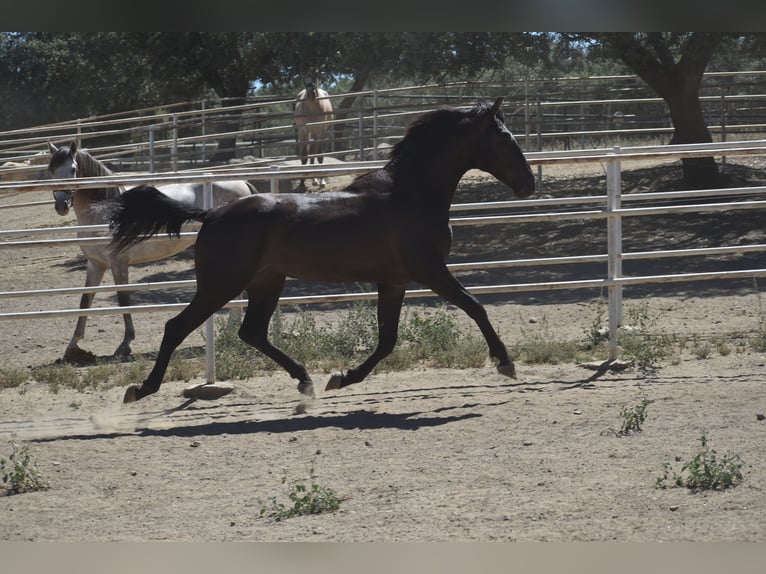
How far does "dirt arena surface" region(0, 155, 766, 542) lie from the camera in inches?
159

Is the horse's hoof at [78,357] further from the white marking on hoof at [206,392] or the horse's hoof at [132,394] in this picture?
the horse's hoof at [132,394]

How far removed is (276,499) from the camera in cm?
452

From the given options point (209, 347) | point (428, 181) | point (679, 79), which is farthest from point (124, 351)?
point (679, 79)

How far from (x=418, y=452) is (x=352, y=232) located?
1800mm

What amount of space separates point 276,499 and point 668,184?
11.9m

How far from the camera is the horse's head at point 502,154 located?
6625mm

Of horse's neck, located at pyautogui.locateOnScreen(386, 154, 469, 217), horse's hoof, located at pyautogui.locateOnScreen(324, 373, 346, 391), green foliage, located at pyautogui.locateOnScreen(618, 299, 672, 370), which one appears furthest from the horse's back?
green foliage, located at pyautogui.locateOnScreen(618, 299, 672, 370)

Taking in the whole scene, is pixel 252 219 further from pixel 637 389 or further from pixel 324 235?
pixel 637 389

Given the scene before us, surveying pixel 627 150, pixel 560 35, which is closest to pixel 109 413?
pixel 627 150

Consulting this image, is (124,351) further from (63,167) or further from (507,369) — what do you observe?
(507,369)

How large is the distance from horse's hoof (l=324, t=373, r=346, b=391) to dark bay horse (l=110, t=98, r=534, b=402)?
1cm

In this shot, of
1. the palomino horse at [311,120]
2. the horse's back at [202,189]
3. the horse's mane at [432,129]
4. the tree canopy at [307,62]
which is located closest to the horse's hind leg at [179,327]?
the horse's mane at [432,129]

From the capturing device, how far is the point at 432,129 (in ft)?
22.1

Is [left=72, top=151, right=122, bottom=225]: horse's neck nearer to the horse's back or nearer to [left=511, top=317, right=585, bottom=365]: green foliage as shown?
the horse's back
